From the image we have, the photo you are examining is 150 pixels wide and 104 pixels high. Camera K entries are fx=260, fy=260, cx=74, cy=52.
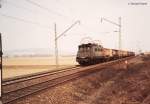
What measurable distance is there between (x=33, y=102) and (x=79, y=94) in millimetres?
3611

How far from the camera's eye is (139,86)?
18438 millimetres

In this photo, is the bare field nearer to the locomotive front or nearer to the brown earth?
the locomotive front

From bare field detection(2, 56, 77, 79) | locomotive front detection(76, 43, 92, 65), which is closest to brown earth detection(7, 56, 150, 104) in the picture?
bare field detection(2, 56, 77, 79)

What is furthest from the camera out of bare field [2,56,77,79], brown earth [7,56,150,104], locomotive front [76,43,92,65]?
locomotive front [76,43,92,65]

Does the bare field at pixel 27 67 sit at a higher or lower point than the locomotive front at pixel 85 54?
lower

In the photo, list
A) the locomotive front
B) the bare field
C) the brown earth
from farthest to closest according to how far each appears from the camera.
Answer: the locomotive front < the bare field < the brown earth

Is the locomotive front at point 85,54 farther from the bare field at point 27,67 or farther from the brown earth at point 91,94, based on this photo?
the brown earth at point 91,94

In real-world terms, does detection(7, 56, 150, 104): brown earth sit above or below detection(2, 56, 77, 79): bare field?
below

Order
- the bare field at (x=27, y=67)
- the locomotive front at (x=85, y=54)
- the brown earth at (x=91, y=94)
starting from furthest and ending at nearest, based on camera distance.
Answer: the locomotive front at (x=85, y=54)
the bare field at (x=27, y=67)
the brown earth at (x=91, y=94)

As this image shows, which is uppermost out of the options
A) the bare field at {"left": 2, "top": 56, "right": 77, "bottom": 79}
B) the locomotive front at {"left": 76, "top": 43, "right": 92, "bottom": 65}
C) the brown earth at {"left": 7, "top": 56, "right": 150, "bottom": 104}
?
the locomotive front at {"left": 76, "top": 43, "right": 92, "bottom": 65}

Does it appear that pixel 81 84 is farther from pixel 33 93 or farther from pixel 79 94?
pixel 33 93

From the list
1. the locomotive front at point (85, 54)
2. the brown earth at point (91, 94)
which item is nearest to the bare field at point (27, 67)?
the locomotive front at point (85, 54)

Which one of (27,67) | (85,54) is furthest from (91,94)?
(27,67)

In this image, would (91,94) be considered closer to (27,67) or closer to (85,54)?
(85,54)
